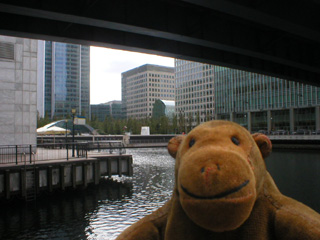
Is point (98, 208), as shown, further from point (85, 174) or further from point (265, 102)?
point (265, 102)

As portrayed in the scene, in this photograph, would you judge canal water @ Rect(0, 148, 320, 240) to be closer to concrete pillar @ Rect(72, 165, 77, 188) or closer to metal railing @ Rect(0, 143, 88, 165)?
concrete pillar @ Rect(72, 165, 77, 188)

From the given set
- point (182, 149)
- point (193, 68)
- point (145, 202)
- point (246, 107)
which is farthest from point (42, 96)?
point (182, 149)

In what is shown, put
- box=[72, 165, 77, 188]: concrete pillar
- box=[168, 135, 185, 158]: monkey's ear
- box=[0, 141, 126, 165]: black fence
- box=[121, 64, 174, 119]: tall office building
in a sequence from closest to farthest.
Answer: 1. box=[168, 135, 185, 158]: monkey's ear
2. box=[0, 141, 126, 165]: black fence
3. box=[72, 165, 77, 188]: concrete pillar
4. box=[121, 64, 174, 119]: tall office building

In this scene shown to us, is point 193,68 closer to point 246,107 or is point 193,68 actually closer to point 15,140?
point 246,107

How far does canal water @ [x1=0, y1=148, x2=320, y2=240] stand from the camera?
1281cm

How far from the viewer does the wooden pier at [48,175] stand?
16.7 metres

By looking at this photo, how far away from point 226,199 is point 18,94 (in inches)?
1093

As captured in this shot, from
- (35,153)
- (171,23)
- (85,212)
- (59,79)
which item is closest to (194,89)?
(59,79)

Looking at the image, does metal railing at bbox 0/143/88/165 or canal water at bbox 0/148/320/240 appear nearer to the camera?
canal water at bbox 0/148/320/240

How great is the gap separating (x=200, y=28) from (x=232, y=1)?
3.58 metres

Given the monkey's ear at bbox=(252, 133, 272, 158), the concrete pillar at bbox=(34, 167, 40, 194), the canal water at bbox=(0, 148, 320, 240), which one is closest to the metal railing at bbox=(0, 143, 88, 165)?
the concrete pillar at bbox=(34, 167, 40, 194)

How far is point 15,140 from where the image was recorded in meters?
26.6

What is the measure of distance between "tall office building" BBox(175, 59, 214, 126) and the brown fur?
13406cm

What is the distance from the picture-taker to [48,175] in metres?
18.2
